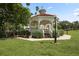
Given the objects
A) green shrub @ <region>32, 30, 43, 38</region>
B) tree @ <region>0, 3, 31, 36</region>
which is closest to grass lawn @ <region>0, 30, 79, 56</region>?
green shrub @ <region>32, 30, 43, 38</region>

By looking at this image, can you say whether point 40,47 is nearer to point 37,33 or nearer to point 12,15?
point 37,33

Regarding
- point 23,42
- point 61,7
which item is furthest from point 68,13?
point 23,42

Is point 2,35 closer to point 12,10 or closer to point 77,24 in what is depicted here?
point 12,10

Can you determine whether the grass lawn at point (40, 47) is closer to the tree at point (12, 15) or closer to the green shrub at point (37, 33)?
the green shrub at point (37, 33)

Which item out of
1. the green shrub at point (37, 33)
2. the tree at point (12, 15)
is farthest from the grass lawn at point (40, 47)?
the tree at point (12, 15)

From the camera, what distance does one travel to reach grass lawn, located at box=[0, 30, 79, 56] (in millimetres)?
4950

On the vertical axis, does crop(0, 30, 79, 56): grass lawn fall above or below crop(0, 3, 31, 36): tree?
below

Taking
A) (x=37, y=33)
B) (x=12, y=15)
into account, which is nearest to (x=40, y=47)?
(x=37, y=33)

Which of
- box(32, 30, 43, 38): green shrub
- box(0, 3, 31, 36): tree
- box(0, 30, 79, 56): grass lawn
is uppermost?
box(0, 3, 31, 36): tree

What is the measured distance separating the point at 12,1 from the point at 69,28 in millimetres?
992

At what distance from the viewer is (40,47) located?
519 cm

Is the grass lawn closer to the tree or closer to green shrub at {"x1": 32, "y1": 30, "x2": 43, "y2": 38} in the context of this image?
→ green shrub at {"x1": 32, "y1": 30, "x2": 43, "y2": 38}

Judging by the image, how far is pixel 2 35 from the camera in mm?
5383

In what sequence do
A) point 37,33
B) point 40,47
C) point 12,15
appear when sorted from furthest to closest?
point 12,15
point 37,33
point 40,47
